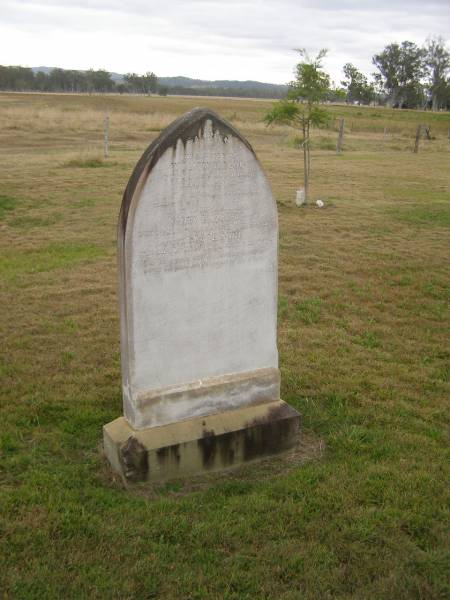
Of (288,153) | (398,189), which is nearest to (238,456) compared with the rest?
(398,189)

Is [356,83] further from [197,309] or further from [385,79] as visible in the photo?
[197,309]

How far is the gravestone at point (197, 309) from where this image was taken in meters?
3.89

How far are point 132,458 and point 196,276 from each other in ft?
4.05

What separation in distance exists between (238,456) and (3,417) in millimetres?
1894

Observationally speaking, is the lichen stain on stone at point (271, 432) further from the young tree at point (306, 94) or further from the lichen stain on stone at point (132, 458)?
the young tree at point (306, 94)

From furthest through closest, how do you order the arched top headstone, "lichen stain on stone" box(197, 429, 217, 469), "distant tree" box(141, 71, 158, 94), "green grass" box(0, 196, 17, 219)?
"distant tree" box(141, 71, 158, 94), "green grass" box(0, 196, 17, 219), "lichen stain on stone" box(197, 429, 217, 469), the arched top headstone

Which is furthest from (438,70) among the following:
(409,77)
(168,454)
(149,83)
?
(168,454)

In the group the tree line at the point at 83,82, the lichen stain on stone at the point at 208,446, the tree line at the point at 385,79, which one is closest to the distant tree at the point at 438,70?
the tree line at the point at 385,79

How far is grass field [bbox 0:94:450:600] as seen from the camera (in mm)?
3365

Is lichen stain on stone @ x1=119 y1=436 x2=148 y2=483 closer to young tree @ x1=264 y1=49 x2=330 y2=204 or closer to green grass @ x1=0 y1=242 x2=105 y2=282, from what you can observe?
green grass @ x1=0 y1=242 x2=105 y2=282

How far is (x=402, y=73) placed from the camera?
302 ft

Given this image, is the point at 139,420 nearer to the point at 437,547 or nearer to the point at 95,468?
the point at 95,468

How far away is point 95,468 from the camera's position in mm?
4344

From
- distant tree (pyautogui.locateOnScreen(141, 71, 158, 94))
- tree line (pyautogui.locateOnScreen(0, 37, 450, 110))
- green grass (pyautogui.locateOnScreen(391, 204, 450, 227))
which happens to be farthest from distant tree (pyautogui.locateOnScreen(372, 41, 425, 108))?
green grass (pyautogui.locateOnScreen(391, 204, 450, 227))
